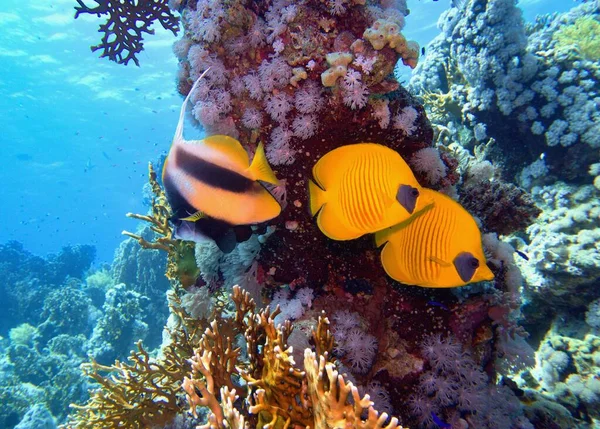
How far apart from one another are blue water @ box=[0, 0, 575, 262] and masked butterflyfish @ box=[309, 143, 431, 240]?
77.7 feet

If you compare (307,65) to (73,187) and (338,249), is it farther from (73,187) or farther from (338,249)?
(73,187)

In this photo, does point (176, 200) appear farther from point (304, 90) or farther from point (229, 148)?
point (304, 90)

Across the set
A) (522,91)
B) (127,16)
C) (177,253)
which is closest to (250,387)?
(177,253)

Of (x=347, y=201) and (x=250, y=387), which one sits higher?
(x=347, y=201)

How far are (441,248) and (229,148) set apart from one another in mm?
1185

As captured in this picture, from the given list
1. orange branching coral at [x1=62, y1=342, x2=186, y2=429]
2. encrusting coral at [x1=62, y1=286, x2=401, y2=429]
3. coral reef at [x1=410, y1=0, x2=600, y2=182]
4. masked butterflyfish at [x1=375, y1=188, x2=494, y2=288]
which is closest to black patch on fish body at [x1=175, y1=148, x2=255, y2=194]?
masked butterflyfish at [x1=375, y1=188, x2=494, y2=288]

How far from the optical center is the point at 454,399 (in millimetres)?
2637

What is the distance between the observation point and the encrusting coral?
68.9 inches

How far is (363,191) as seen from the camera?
1681 mm

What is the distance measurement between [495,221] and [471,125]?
6.14m

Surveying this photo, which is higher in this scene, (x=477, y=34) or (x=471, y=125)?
(x=477, y=34)

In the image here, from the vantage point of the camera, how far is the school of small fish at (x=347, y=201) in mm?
1660

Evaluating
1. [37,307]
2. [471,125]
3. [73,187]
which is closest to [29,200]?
[73,187]

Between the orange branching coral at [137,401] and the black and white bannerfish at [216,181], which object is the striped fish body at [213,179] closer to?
the black and white bannerfish at [216,181]
